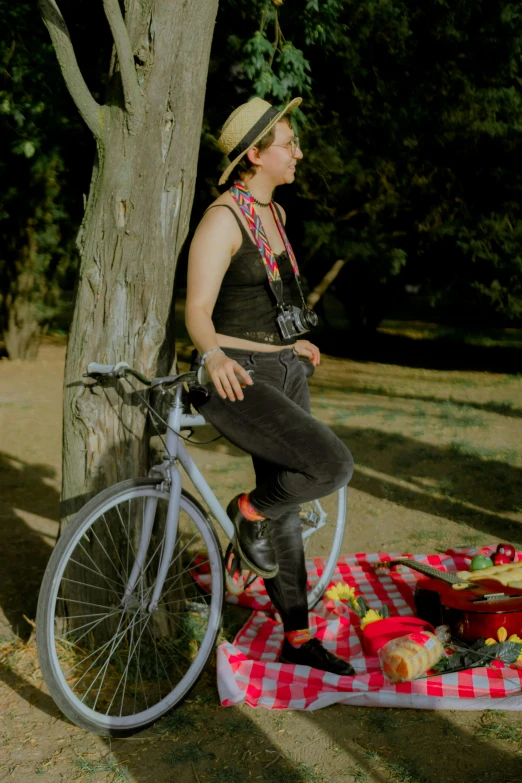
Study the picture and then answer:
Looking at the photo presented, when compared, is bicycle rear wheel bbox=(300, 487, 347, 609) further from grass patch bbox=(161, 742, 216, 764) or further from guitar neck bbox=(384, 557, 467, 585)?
grass patch bbox=(161, 742, 216, 764)

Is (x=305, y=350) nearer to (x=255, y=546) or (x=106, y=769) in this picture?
(x=255, y=546)

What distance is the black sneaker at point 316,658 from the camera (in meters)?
3.46

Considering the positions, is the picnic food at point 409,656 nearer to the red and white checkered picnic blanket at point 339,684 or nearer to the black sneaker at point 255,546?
the red and white checkered picnic blanket at point 339,684

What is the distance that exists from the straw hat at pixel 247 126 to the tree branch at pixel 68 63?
55 cm

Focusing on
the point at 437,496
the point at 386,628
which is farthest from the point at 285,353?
the point at 437,496

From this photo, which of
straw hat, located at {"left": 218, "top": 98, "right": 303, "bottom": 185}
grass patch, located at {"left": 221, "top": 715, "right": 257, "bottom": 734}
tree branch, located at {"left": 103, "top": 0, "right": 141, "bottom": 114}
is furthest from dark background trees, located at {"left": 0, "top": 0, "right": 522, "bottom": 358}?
grass patch, located at {"left": 221, "top": 715, "right": 257, "bottom": 734}

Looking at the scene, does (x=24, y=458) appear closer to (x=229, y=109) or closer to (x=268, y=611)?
(x=268, y=611)

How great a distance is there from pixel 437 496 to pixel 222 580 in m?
3.07

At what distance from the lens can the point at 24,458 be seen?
22.4 feet

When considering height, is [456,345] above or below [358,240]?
below

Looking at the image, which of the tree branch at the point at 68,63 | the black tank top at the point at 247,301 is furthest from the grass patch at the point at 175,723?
the tree branch at the point at 68,63

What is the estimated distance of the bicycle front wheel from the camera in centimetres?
314

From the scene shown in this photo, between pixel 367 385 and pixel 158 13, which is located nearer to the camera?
pixel 158 13

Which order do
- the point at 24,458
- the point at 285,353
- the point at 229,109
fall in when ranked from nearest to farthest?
the point at 285,353 → the point at 24,458 → the point at 229,109
